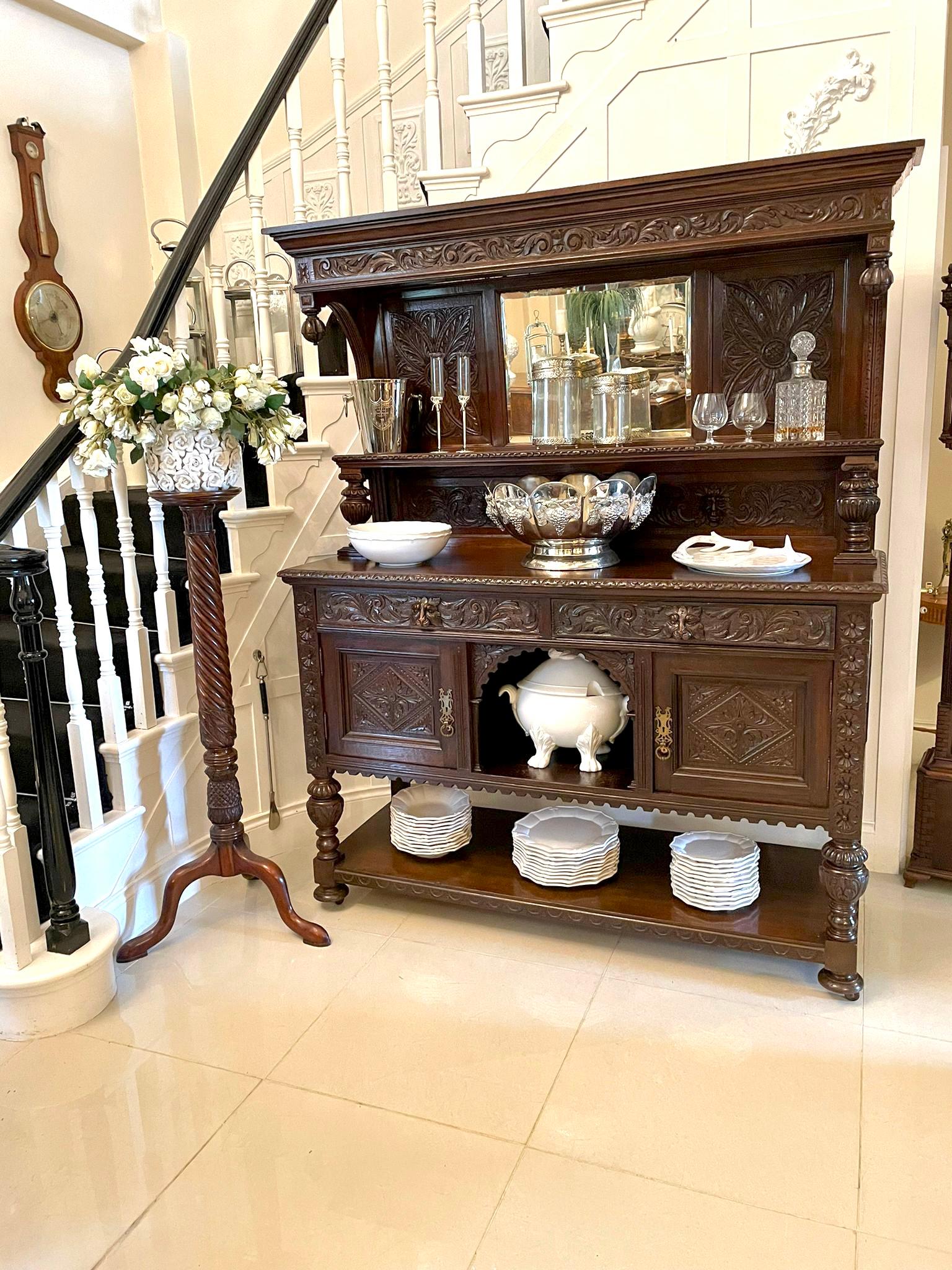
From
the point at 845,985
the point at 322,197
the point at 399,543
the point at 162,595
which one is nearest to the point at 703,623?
the point at 399,543

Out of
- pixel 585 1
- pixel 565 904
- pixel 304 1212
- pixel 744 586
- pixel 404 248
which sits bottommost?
pixel 304 1212

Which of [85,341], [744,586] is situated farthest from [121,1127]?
[85,341]

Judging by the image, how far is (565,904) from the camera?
249cm

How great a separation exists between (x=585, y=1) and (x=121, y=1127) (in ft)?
10.1

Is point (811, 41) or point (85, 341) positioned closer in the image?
point (811, 41)

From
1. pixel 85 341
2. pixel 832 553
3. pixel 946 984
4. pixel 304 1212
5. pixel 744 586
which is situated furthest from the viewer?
pixel 85 341

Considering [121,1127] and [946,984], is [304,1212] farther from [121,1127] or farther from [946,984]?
[946,984]

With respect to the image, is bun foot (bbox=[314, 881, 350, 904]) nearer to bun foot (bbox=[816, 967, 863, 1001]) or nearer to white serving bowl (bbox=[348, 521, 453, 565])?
white serving bowl (bbox=[348, 521, 453, 565])

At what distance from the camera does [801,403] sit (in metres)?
2.32

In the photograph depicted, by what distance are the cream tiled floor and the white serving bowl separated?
3.59 feet

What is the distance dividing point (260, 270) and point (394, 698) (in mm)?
1452

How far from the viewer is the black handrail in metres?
2.32

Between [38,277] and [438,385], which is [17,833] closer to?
[438,385]

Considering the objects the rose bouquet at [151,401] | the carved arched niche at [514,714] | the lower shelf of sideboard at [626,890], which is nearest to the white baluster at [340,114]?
the rose bouquet at [151,401]
